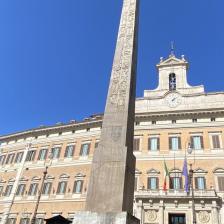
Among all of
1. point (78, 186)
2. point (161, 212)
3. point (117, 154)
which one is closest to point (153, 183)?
point (161, 212)

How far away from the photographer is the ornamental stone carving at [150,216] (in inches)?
762

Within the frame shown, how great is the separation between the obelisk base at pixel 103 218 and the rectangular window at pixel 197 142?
17.3m

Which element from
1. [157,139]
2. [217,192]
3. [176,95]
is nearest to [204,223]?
[217,192]

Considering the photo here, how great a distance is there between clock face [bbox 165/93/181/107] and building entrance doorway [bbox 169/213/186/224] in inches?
350

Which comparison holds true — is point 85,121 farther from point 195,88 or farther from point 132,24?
point 132,24

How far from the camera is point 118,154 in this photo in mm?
6234

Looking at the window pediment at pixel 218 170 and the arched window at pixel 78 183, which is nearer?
the window pediment at pixel 218 170

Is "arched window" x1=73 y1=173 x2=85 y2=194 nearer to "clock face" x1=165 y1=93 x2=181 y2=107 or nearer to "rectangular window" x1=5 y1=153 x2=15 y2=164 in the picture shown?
"rectangular window" x1=5 y1=153 x2=15 y2=164

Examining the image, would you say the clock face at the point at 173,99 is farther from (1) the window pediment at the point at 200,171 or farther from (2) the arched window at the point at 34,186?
(2) the arched window at the point at 34,186

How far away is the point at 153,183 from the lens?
21.4 metres

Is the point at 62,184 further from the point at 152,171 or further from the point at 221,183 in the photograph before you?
the point at 221,183

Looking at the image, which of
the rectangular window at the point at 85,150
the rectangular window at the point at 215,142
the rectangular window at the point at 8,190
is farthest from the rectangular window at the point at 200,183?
the rectangular window at the point at 8,190

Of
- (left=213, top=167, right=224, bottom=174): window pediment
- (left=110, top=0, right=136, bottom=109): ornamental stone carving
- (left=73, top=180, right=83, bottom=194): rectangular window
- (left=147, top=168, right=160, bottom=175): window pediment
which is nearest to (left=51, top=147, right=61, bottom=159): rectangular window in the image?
(left=73, top=180, right=83, bottom=194): rectangular window

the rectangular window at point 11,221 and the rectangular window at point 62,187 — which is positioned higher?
the rectangular window at point 62,187
